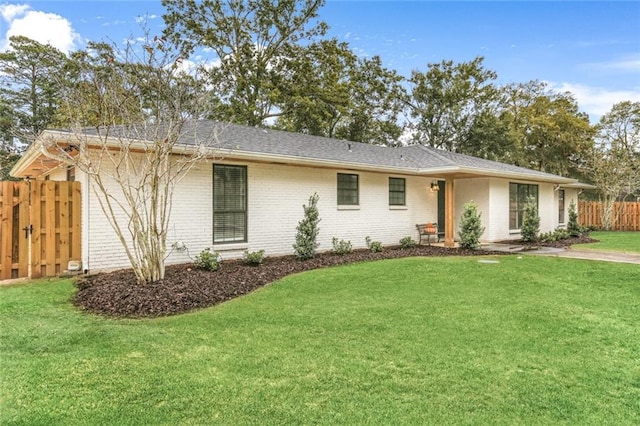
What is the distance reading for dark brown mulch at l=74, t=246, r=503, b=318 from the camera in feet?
18.6

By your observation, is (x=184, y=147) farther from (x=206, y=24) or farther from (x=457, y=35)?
(x=206, y=24)

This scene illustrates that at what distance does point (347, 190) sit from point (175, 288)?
7.01 m

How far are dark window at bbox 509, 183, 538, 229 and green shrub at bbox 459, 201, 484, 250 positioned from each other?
4.11 metres

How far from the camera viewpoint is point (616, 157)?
23.9 metres

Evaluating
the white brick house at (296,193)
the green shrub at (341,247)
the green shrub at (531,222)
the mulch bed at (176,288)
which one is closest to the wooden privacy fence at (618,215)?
the white brick house at (296,193)

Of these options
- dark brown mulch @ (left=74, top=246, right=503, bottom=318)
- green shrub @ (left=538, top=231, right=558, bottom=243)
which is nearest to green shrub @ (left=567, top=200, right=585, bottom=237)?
green shrub @ (left=538, top=231, right=558, bottom=243)

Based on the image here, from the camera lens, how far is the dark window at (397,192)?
1355cm

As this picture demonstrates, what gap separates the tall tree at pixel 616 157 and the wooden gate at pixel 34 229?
26.0 meters

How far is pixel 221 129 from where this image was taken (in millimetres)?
11219

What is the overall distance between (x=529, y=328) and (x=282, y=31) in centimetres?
2240

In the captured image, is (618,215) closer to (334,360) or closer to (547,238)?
(547,238)

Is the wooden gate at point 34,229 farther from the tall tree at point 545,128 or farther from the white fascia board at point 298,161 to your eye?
the tall tree at point 545,128

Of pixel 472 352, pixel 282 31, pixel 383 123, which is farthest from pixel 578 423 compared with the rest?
pixel 383 123

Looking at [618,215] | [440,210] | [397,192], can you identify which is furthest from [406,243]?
[618,215]
